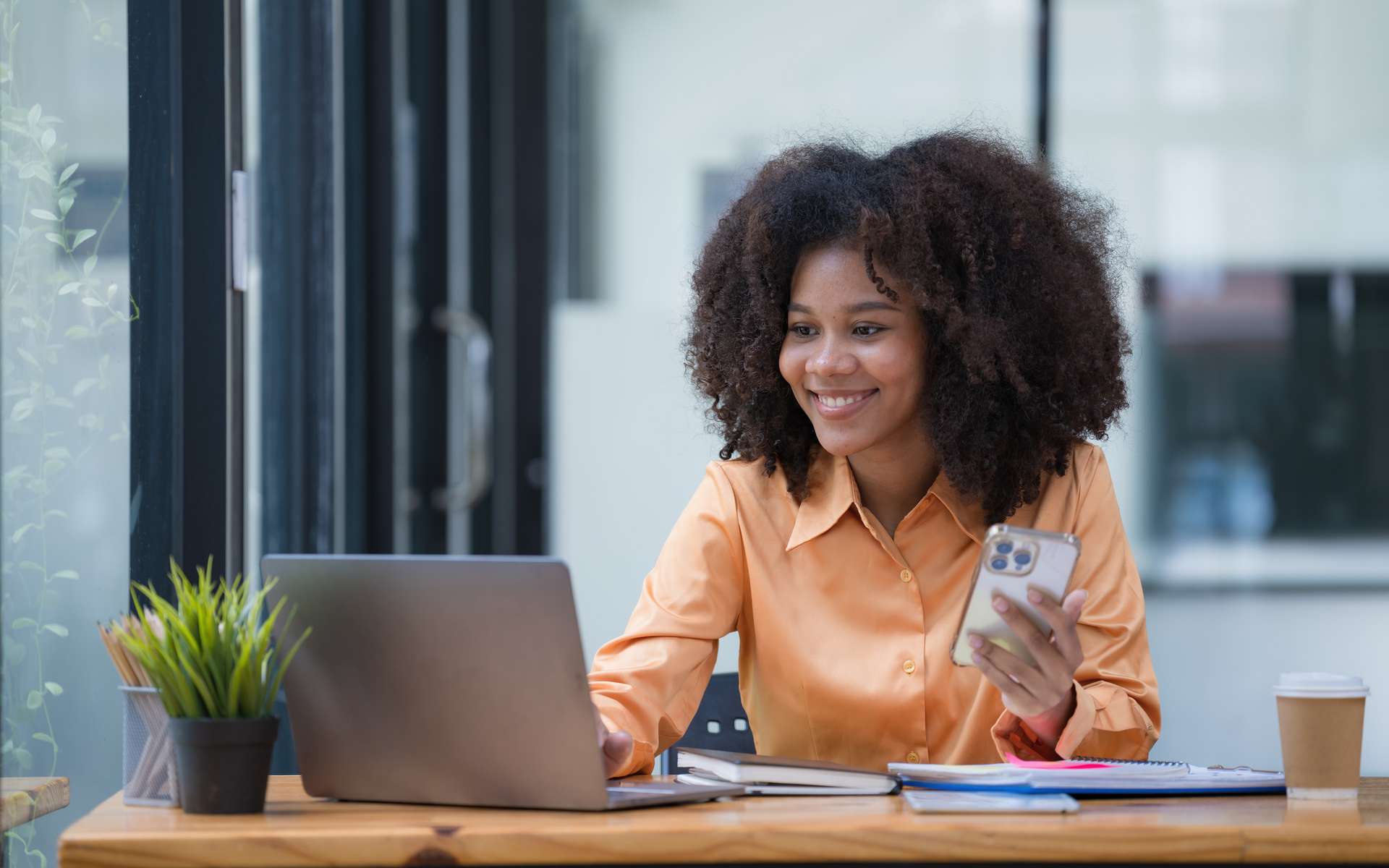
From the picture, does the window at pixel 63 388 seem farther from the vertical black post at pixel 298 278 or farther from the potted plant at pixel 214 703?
the vertical black post at pixel 298 278

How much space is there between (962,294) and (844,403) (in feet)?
0.67

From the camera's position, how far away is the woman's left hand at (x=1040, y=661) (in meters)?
1.40

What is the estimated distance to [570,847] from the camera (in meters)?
1.19

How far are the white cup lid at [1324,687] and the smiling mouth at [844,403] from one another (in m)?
0.66

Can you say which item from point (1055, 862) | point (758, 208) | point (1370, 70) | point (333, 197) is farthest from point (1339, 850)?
point (1370, 70)

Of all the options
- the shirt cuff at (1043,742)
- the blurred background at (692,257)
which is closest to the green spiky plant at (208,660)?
the shirt cuff at (1043,742)

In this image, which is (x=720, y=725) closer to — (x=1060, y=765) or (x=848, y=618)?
(x=848, y=618)

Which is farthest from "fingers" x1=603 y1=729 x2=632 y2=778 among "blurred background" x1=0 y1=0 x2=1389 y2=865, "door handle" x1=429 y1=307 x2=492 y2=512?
"door handle" x1=429 y1=307 x2=492 y2=512

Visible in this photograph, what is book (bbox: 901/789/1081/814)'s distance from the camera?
1.25 metres

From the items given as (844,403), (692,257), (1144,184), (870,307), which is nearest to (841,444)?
(844,403)

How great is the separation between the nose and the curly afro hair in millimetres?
91

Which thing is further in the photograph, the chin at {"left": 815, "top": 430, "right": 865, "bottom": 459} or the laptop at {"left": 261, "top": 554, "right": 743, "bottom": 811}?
the chin at {"left": 815, "top": 430, "right": 865, "bottom": 459}

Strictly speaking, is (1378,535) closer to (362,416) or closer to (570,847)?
(362,416)

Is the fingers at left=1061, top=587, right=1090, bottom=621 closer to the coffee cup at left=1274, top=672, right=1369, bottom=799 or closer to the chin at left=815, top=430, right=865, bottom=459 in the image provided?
the coffee cup at left=1274, top=672, right=1369, bottom=799
